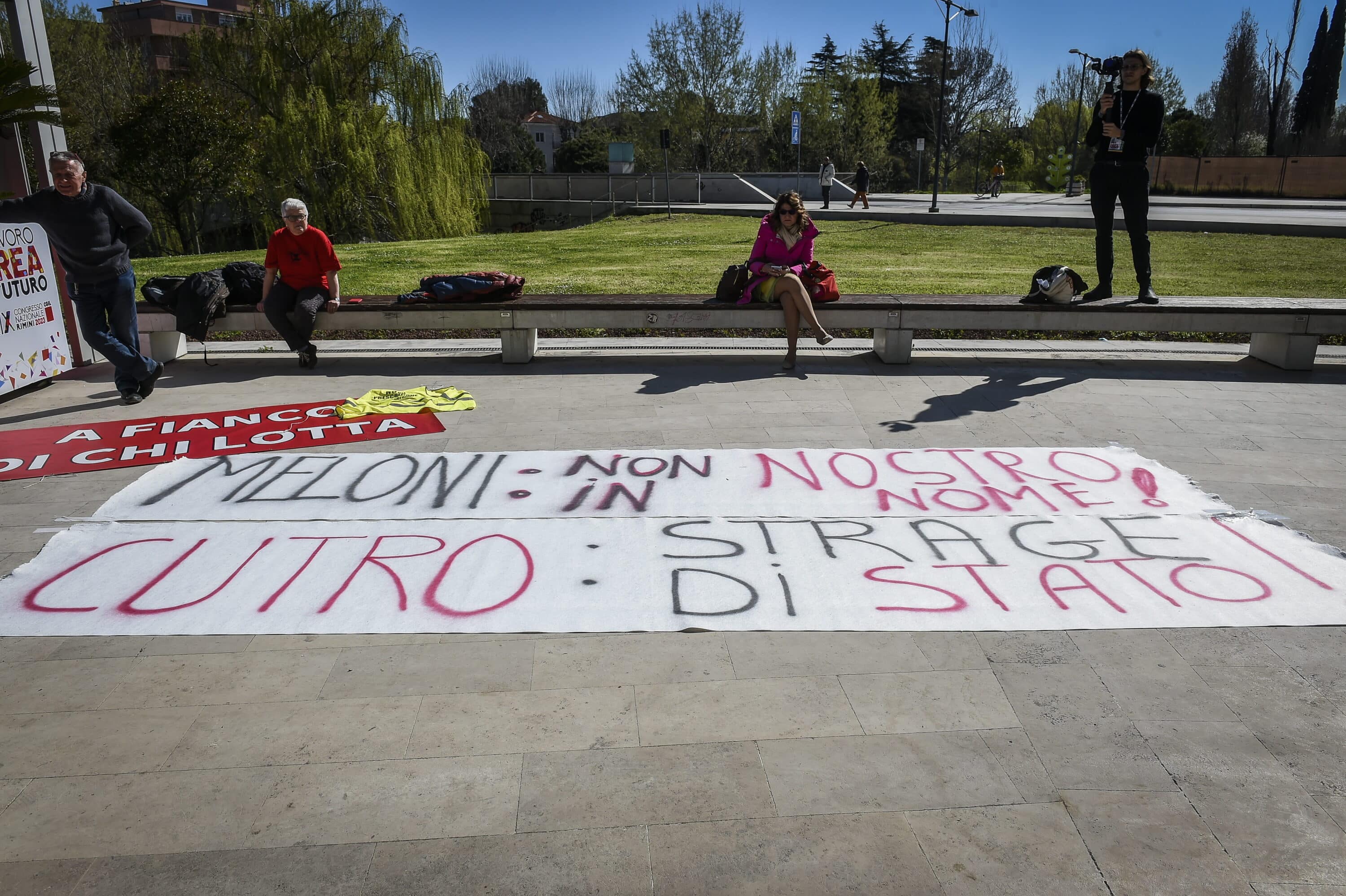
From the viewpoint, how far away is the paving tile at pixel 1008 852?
2307 mm

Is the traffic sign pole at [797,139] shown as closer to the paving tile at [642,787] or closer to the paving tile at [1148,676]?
the paving tile at [1148,676]

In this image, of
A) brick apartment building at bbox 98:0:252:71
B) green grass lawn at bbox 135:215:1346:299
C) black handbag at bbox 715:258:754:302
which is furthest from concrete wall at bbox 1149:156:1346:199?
brick apartment building at bbox 98:0:252:71

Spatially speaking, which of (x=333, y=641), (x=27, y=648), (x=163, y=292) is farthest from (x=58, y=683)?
(x=163, y=292)

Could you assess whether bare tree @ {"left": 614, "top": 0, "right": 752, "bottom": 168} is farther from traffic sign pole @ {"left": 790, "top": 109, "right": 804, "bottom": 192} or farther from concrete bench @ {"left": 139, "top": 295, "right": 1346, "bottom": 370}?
concrete bench @ {"left": 139, "top": 295, "right": 1346, "bottom": 370}

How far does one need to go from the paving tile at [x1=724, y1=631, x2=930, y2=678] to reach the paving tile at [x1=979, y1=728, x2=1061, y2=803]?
44cm

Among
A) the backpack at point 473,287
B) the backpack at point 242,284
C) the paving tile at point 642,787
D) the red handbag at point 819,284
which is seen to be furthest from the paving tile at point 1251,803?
the backpack at point 242,284

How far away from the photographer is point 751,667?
3324mm

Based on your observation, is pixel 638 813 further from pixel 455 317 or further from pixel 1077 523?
pixel 455 317

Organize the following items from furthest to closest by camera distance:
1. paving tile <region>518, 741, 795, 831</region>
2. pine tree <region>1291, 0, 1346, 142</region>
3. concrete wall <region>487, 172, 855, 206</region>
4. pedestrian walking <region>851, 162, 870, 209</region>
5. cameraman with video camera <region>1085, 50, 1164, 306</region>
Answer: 1. pine tree <region>1291, 0, 1346, 142</region>
2. concrete wall <region>487, 172, 855, 206</region>
3. pedestrian walking <region>851, 162, 870, 209</region>
4. cameraman with video camera <region>1085, 50, 1164, 306</region>
5. paving tile <region>518, 741, 795, 831</region>

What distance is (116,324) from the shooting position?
269 inches

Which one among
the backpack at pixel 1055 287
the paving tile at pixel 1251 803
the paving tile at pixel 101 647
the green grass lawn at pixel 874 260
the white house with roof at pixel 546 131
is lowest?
the paving tile at pixel 1251 803

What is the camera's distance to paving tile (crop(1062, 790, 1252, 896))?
2.31m

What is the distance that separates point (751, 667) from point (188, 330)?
20.5ft

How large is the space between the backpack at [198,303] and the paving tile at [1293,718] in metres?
7.35
